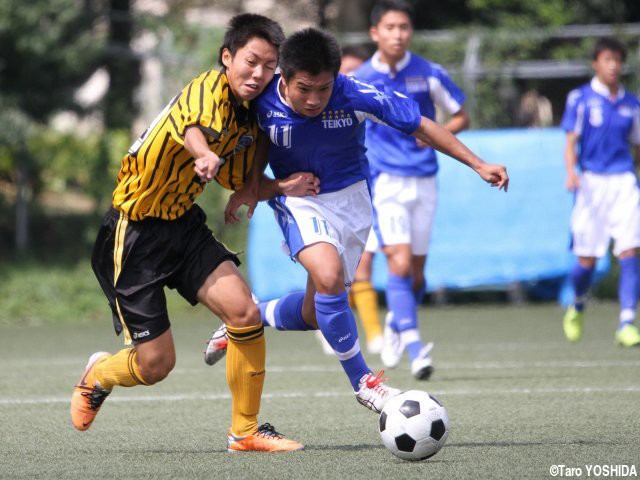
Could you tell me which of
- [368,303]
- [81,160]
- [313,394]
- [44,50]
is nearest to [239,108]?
[313,394]

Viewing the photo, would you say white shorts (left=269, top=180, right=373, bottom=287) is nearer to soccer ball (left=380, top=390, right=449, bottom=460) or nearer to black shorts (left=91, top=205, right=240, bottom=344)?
black shorts (left=91, top=205, right=240, bottom=344)

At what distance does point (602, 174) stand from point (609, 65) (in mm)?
862

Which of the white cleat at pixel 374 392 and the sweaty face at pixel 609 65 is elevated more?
the sweaty face at pixel 609 65

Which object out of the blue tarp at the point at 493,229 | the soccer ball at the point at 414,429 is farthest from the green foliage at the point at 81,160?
the soccer ball at the point at 414,429

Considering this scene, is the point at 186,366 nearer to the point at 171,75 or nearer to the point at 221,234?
the point at 221,234

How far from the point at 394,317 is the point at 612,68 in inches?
123

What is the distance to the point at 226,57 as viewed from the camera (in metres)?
5.59

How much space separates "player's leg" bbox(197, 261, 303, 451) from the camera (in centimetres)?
557

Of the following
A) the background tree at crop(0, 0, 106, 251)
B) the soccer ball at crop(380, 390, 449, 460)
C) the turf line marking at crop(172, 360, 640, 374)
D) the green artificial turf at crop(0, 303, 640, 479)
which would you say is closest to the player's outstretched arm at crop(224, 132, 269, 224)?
the green artificial turf at crop(0, 303, 640, 479)

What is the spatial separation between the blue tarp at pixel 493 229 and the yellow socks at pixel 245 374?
7969 millimetres

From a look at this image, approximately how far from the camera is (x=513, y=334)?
449 inches

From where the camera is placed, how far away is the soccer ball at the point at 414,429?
516 centimetres

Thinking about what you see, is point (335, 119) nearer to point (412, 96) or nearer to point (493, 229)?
point (412, 96)

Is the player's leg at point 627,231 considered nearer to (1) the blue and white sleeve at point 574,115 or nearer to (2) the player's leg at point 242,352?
(1) the blue and white sleeve at point 574,115
